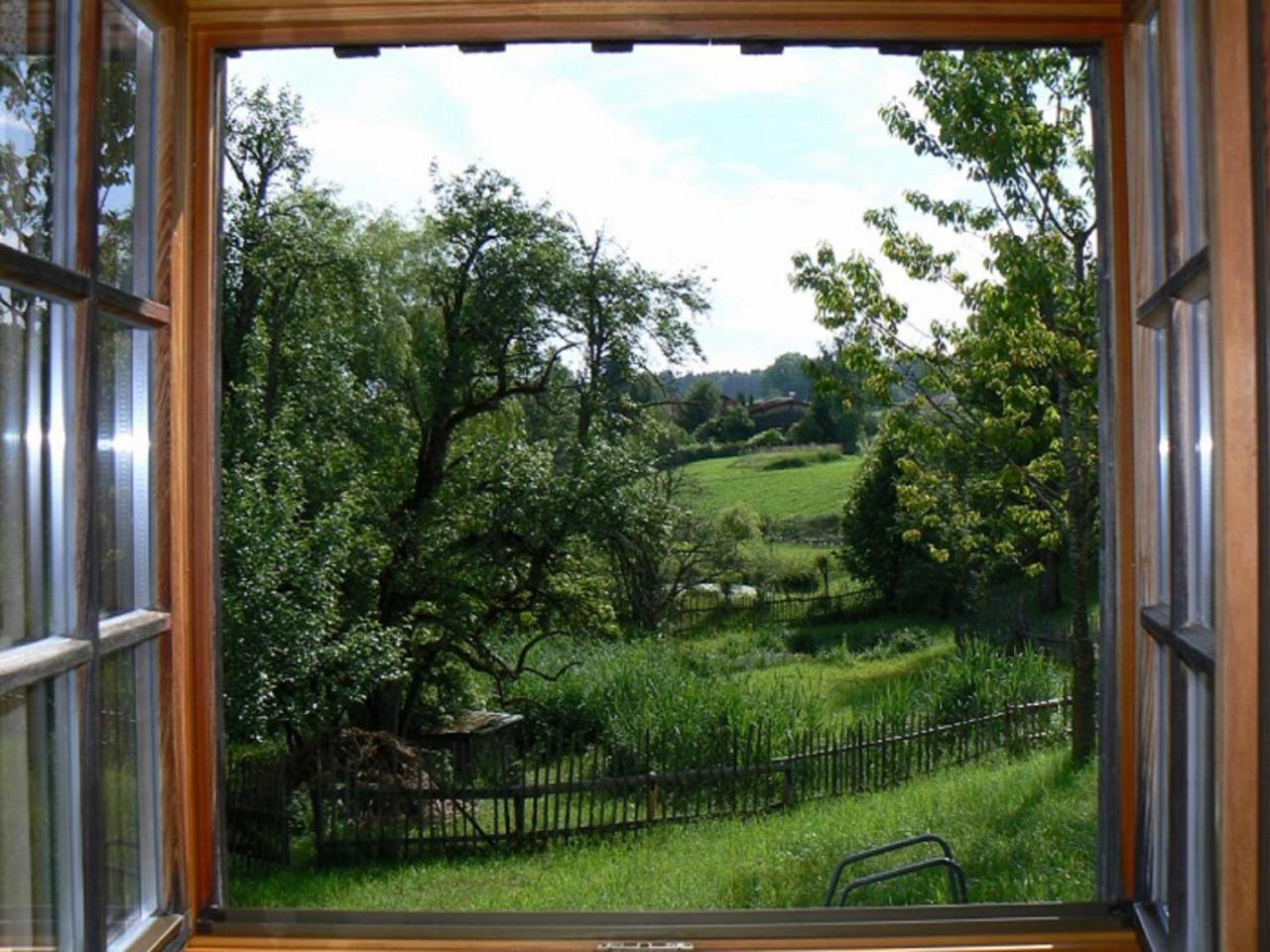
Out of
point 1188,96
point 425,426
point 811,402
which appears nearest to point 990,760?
point 811,402

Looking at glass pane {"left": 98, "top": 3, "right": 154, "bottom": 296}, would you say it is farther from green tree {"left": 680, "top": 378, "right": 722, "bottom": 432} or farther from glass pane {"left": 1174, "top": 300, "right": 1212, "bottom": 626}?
green tree {"left": 680, "top": 378, "right": 722, "bottom": 432}

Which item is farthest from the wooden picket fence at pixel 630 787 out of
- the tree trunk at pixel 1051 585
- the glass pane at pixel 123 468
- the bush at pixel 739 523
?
the glass pane at pixel 123 468

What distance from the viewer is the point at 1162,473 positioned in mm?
1285

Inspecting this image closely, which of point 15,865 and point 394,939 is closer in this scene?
point 15,865

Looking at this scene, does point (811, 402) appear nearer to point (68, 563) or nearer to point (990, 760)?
point (990, 760)

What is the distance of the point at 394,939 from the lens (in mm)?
1370

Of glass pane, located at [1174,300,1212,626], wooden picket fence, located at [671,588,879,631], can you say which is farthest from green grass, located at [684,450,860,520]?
glass pane, located at [1174,300,1212,626]

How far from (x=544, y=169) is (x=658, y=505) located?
154cm

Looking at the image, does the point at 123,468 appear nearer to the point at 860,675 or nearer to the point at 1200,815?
the point at 1200,815

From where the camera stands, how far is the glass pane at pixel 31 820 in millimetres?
906

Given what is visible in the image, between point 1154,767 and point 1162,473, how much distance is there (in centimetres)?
34

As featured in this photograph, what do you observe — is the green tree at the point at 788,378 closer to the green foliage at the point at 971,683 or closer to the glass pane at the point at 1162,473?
the green foliage at the point at 971,683

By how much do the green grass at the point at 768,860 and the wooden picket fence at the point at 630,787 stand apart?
6cm

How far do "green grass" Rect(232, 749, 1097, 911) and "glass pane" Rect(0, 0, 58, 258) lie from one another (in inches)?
130
